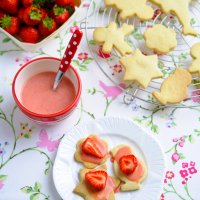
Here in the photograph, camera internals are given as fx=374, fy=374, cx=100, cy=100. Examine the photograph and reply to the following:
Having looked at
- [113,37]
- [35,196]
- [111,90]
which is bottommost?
[35,196]

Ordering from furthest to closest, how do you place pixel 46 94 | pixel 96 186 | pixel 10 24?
pixel 10 24
pixel 46 94
pixel 96 186

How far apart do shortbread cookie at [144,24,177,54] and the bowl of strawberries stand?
0.79 feet

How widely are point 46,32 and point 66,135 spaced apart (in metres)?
0.33

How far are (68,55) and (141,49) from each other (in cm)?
29

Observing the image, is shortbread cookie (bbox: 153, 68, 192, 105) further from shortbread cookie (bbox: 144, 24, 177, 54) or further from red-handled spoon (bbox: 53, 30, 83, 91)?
red-handled spoon (bbox: 53, 30, 83, 91)

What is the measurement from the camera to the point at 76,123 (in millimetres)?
1035

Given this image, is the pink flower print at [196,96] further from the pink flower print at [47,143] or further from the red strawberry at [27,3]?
the red strawberry at [27,3]

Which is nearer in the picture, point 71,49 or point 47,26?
point 71,49

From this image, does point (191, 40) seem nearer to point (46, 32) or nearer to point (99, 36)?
point (99, 36)

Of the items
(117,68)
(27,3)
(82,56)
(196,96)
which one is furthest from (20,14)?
(196,96)

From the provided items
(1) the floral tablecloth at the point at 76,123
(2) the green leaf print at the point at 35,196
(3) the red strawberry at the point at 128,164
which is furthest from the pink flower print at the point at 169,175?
(2) the green leaf print at the point at 35,196

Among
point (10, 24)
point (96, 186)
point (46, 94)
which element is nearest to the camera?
point (96, 186)

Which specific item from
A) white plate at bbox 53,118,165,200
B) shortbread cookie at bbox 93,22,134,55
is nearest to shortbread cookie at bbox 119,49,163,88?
shortbread cookie at bbox 93,22,134,55

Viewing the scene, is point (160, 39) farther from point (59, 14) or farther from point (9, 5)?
point (9, 5)
